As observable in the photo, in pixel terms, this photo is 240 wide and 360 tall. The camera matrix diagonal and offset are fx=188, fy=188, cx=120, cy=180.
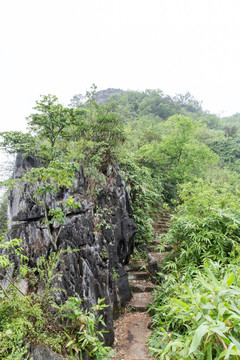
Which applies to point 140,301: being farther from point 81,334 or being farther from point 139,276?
point 81,334

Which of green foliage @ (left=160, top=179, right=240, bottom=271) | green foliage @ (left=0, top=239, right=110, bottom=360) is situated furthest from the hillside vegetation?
green foliage @ (left=0, top=239, right=110, bottom=360)

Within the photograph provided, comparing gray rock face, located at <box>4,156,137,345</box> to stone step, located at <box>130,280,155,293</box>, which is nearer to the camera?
gray rock face, located at <box>4,156,137,345</box>

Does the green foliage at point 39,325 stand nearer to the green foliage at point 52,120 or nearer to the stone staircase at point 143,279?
the stone staircase at point 143,279

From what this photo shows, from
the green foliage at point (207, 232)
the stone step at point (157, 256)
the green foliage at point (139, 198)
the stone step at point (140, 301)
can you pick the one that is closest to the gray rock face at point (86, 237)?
the stone step at point (140, 301)

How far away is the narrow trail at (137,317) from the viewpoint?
395 centimetres

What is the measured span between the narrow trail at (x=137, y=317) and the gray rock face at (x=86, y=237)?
12.0 inches

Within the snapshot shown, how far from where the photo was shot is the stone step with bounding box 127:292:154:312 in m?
5.26

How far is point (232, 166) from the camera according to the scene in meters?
18.5

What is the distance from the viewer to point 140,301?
543cm

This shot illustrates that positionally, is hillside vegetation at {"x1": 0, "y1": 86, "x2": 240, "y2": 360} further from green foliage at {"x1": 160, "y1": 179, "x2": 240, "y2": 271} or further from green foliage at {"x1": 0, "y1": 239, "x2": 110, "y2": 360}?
green foliage at {"x1": 0, "y1": 239, "x2": 110, "y2": 360}

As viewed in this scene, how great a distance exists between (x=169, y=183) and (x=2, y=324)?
10126mm

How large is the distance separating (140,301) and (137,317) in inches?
18.2

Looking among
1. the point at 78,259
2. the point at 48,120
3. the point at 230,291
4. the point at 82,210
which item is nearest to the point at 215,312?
the point at 230,291

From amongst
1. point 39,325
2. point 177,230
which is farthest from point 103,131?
point 39,325
